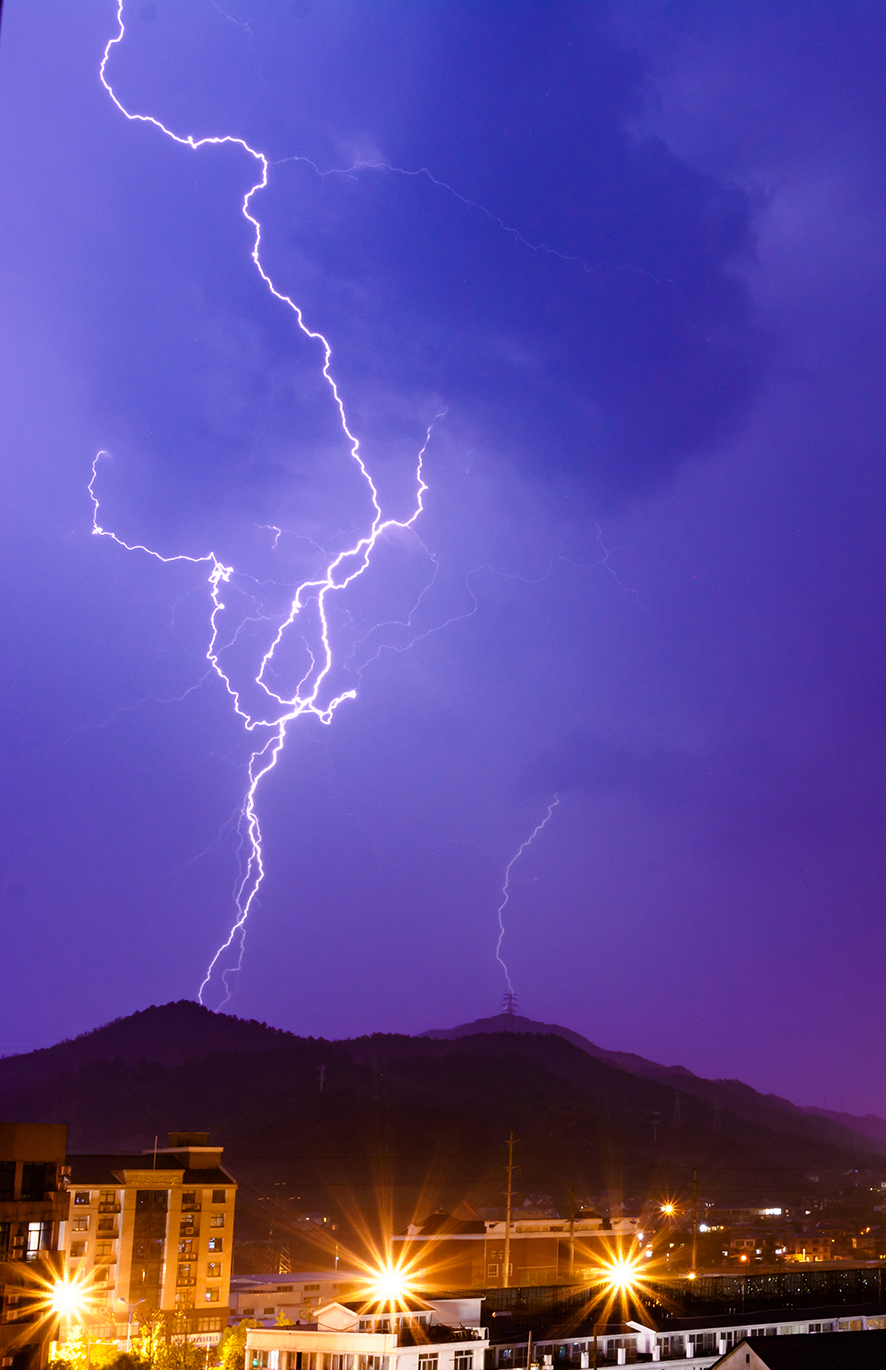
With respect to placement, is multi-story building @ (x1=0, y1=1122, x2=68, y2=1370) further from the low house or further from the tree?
the low house

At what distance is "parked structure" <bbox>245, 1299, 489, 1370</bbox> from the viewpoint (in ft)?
64.7

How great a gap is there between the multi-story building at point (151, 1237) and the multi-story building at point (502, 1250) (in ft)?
33.1

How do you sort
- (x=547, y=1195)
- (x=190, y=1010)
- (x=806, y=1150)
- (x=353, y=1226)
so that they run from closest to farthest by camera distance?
(x=353, y=1226) → (x=547, y=1195) → (x=190, y=1010) → (x=806, y=1150)

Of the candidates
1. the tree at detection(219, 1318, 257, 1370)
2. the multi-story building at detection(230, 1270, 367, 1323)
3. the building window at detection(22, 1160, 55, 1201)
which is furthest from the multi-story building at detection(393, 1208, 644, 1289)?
the building window at detection(22, 1160, 55, 1201)

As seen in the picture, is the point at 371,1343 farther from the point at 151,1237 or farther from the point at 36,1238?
the point at 151,1237

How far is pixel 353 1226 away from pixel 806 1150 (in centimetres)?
10720

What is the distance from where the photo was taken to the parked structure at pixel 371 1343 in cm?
1972

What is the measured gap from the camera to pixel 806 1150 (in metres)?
168

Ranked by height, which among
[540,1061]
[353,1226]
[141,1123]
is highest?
[540,1061]

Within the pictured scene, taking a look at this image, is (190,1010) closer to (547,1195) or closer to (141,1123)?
(141,1123)

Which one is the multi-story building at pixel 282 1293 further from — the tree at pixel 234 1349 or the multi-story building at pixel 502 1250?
the tree at pixel 234 1349

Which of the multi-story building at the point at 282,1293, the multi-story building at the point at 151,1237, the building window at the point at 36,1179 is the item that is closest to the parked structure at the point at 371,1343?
the building window at the point at 36,1179

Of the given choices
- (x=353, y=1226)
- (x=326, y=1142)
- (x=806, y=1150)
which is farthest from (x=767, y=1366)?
(x=806, y=1150)

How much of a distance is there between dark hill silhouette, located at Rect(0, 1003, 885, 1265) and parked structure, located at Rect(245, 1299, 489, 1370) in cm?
6093
